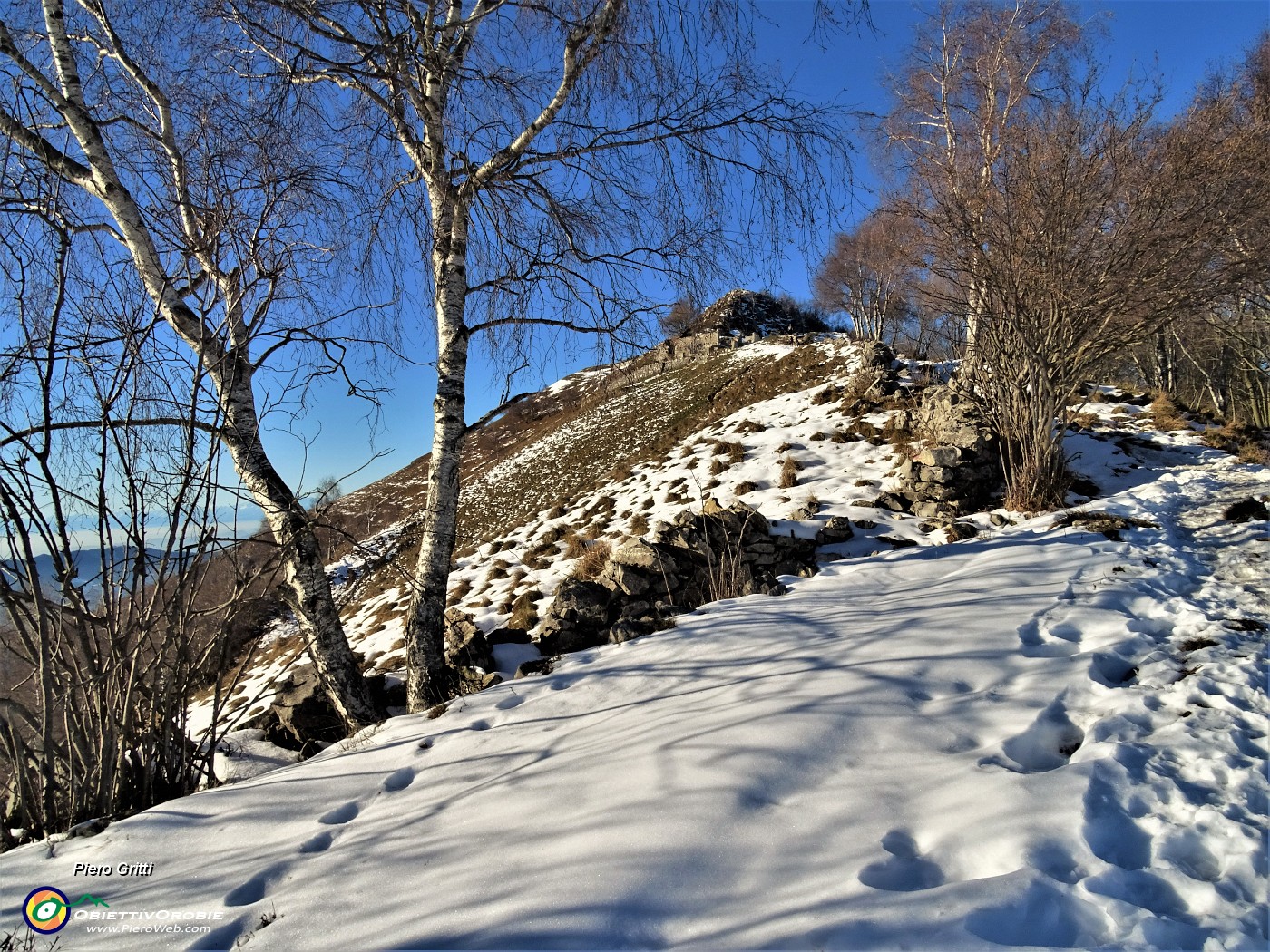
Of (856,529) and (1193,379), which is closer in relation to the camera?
(856,529)

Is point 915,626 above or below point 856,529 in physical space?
below

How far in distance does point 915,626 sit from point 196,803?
3.44 m

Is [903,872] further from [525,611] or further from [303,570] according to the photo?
[525,611]

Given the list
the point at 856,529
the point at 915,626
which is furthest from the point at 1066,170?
the point at 915,626

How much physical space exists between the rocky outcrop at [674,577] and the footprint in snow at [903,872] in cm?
224

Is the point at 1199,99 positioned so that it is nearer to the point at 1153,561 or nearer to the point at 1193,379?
the point at 1153,561

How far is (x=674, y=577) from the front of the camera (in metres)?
4.64

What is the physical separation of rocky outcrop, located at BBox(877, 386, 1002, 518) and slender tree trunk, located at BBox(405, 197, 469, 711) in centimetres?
475

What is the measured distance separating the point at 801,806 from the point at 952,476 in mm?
5265

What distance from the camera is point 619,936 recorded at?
1.30m

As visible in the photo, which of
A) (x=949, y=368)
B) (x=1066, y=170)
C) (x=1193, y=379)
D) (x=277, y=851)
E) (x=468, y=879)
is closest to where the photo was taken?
(x=468, y=879)

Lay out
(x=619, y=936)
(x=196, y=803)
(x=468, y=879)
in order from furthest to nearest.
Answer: (x=196, y=803), (x=468, y=879), (x=619, y=936)

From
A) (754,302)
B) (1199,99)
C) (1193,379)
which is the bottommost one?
(1193,379)

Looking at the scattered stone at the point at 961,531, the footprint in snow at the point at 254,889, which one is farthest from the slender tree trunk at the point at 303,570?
the scattered stone at the point at 961,531
